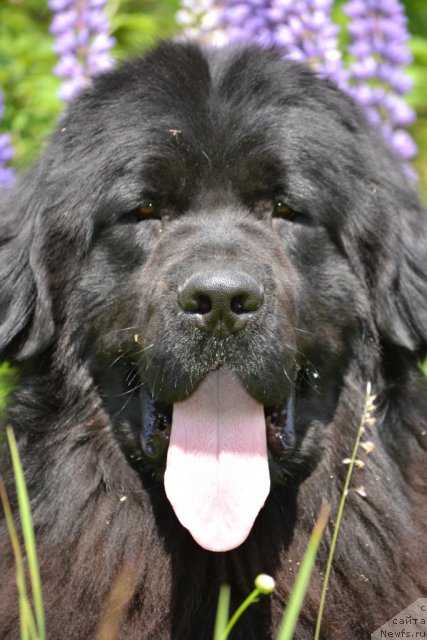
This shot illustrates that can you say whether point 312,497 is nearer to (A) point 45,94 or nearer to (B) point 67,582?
(B) point 67,582

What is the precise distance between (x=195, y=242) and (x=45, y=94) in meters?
2.83

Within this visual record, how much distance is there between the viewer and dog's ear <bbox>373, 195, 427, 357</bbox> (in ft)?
9.70

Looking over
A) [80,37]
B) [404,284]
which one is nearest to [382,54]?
[80,37]

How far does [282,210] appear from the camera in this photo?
2871 millimetres

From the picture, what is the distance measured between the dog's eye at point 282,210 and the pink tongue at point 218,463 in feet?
1.64

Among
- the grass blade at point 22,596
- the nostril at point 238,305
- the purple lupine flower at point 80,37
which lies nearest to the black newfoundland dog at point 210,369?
the nostril at point 238,305

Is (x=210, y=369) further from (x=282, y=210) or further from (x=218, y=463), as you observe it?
(x=282, y=210)

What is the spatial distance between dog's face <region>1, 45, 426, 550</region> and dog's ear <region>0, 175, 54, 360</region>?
1 cm

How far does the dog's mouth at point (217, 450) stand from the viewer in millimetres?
2619

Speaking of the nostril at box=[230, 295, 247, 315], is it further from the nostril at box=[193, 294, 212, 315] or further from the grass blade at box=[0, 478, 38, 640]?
the grass blade at box=[0, 478, 38, 640]

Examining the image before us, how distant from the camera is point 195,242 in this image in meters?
2.72

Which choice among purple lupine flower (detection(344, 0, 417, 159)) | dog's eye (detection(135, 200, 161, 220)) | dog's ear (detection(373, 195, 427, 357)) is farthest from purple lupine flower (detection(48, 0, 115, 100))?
dog's ear (detection(373, 195, 427, 357))

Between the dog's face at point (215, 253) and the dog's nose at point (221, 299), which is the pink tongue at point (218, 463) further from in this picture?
the dog's nose at point (221, 299)

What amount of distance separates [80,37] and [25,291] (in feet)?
7.02
